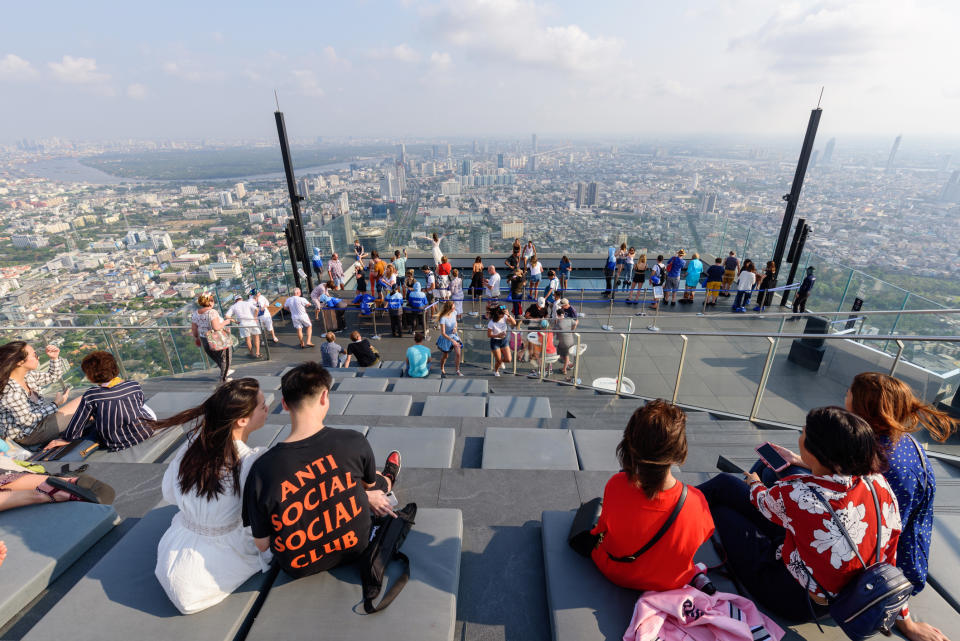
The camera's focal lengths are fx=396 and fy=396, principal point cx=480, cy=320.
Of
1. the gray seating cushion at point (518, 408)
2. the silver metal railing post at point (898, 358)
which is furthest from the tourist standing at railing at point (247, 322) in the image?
the silver metal railing post at point (898, 358)

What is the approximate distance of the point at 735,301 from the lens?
1068cm

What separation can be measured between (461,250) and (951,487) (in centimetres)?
1328

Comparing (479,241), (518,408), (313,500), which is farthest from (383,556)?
(479,241)

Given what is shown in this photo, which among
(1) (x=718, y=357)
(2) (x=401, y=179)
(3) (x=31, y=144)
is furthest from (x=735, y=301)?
(3) (x=31, y=144)

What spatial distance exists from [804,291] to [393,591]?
460 inches

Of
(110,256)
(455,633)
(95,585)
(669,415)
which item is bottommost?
(110,256)

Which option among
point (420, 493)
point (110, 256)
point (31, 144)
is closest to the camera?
point (420, 493)

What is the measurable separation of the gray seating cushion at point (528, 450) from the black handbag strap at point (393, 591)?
4.46 ft

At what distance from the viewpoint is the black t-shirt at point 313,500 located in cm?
183

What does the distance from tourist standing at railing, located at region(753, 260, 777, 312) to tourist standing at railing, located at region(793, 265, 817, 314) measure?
62 cm

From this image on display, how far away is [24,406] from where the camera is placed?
3.85 metres

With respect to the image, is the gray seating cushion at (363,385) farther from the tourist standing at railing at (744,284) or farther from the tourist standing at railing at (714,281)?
the tourist standing at railing at (744,284)

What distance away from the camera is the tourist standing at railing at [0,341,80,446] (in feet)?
12.3

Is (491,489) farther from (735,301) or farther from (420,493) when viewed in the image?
(735,301)
